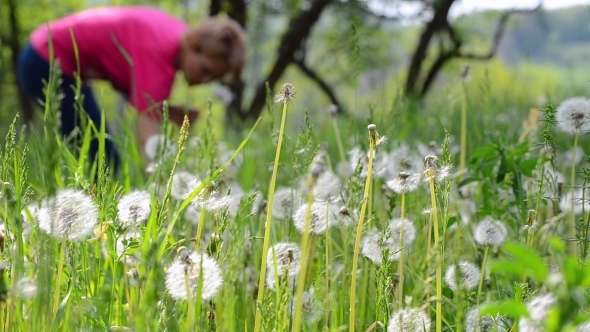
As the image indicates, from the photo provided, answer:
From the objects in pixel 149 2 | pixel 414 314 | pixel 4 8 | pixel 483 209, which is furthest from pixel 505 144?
pixel 149 2

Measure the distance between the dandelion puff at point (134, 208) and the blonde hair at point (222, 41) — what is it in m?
2.87

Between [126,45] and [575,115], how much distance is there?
312 centimetres

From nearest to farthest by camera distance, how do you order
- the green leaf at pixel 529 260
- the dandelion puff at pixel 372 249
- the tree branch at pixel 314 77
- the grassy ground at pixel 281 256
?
the green leaf at pixel 529 260, the grassy ground at pixel 281 256, the dandelion puff at pixel 372 249, the tree branch at pixel 314 77

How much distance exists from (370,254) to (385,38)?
20641 mm

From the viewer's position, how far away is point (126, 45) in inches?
152

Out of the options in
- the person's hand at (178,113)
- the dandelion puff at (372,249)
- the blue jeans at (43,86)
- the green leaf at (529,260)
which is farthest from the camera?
the blue jeans at (43,86)

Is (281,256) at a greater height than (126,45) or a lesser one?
lesser

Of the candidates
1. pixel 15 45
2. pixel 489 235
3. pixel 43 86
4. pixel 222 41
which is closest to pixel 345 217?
pixel 489 235

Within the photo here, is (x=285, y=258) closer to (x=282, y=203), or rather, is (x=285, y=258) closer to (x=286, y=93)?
(x=286, y=93)

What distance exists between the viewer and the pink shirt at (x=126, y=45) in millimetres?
3758

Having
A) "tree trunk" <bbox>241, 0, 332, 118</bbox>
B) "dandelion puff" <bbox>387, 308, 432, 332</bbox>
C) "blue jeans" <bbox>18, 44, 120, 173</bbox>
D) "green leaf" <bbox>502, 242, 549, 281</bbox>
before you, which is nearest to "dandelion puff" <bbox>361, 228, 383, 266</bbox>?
"dandelion puff" <bbox>387, 308, 432, 332</bbox>

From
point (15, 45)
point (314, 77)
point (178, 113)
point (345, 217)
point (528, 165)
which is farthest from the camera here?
point (314, 77)

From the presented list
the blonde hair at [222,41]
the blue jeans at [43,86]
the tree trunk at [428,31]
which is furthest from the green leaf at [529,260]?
the tree trunk at [428,31]

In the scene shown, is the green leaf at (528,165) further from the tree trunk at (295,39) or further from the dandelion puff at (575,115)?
the tree trunk at (295,39)
